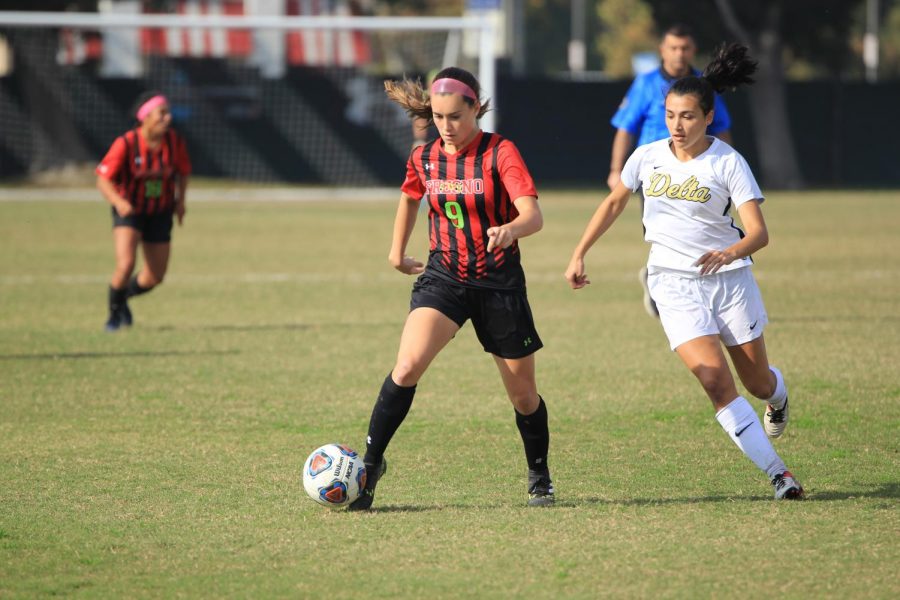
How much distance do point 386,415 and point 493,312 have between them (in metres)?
0.65

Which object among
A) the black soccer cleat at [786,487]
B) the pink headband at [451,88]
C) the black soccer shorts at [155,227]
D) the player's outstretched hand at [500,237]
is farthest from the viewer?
the black soccer shorts at [155,227]

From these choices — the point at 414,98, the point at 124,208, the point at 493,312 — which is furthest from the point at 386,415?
the point at 124,208

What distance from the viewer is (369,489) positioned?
18.5ft

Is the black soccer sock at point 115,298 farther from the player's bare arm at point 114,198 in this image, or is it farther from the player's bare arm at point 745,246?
the player's bare arm at point 745,246

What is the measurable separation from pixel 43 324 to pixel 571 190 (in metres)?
22.2

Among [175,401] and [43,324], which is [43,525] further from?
[43,324]

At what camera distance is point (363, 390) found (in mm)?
8672

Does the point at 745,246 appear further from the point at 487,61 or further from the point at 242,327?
the point at 487,61

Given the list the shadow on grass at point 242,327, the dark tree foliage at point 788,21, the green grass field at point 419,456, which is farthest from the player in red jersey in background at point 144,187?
the dark tree foliage at point 788,21

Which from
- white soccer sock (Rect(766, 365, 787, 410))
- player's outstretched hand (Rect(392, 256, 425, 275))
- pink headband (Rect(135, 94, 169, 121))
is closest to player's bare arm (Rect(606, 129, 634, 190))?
white soccer sock (Rect(766, 365, 787, 410))

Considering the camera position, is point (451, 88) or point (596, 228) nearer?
point (451, 88)

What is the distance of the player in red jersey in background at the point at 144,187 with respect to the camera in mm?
11109

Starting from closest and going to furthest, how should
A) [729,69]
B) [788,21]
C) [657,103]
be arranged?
1. [729,69]
2. [657,103]
3. [788,21]

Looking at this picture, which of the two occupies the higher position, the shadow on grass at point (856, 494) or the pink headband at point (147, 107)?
the pink headband at point (147, 107)
